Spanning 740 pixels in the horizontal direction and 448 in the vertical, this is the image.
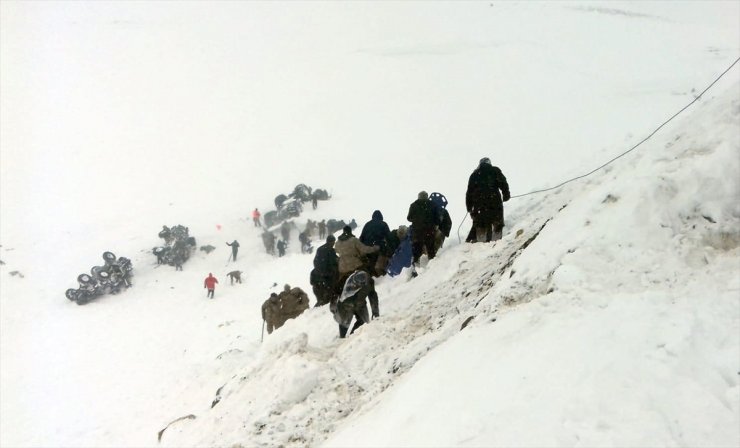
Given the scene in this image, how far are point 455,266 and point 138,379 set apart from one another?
31.4ft

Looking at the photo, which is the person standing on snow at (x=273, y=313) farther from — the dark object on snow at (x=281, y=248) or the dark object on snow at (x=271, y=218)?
the dark object on snow at (x=271, y=218)

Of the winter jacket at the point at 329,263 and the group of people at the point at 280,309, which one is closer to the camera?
the winter jacket at the point at 329,263

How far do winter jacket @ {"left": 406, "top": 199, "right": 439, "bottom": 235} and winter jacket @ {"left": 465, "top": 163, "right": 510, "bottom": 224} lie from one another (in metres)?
0.84

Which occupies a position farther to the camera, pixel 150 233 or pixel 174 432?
pixel 150 233

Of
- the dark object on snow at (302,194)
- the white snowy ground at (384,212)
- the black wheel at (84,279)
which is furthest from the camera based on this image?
the dark object on snow at (302,194)

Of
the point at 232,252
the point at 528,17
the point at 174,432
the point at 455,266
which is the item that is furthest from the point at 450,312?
the point at 528,17

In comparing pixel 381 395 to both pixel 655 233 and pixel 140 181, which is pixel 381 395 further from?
pixel 140 181

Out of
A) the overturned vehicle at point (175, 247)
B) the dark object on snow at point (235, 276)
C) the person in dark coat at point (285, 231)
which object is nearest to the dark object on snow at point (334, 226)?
the person in dark coat at point (285, 231)

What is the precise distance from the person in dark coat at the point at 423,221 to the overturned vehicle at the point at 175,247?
16253 mm

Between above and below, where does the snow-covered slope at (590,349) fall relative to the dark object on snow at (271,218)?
below

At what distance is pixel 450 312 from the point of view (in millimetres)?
6512

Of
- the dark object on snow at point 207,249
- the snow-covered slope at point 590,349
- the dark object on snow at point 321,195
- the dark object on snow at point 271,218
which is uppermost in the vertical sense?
the dark object on snow at point 321,195

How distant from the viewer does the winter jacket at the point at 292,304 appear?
1162 cm

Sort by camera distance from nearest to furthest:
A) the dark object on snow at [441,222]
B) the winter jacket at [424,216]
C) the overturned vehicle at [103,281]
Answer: the winter jacket at [424,216] → the dark object on snow at [441,222] → the overturned vehicle at [103,281]
